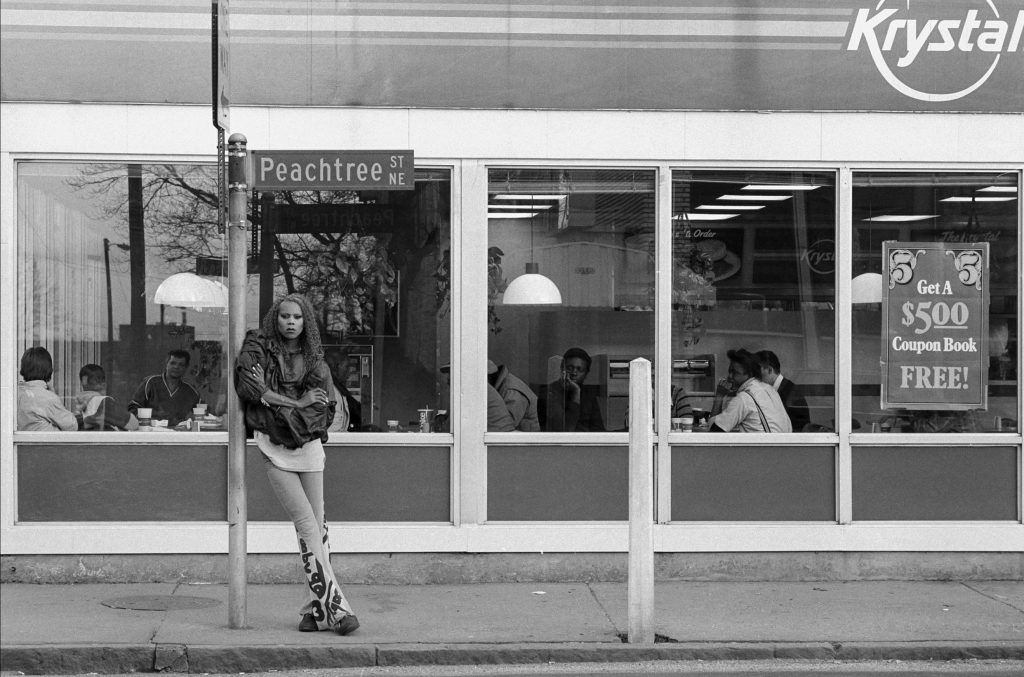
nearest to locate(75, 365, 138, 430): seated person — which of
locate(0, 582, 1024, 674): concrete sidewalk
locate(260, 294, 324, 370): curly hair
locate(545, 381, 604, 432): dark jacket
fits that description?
locate(0, 582, 1024, 674): concrete sidewalk

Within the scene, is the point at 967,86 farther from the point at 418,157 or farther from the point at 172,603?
the point at 172,603

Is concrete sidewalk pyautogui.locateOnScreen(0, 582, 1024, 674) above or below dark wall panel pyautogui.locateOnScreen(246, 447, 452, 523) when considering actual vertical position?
below

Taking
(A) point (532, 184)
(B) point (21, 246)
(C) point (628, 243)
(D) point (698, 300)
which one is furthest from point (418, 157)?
(B) point (21, 246)

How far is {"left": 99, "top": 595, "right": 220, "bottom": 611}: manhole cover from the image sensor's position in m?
8.41

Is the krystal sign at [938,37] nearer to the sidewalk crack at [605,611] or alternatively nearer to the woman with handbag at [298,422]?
the sidewalk crack at [605,611]

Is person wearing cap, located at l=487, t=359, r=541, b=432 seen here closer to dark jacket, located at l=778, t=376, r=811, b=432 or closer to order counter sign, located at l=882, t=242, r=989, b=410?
dark jacket, located at l=778, t=376, r=811, b=432

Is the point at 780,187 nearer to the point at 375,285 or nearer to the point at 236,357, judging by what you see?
the point at 375,285

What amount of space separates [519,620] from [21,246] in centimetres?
458

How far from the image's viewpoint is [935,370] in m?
9.77

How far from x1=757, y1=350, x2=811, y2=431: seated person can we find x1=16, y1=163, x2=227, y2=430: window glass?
164 inches

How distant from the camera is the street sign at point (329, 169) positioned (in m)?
7.90

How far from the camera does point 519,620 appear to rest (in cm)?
820

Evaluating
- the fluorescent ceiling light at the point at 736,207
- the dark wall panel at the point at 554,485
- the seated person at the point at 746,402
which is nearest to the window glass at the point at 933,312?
the seated person at the point at 746,402

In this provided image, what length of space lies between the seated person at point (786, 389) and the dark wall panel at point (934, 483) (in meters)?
0.49
